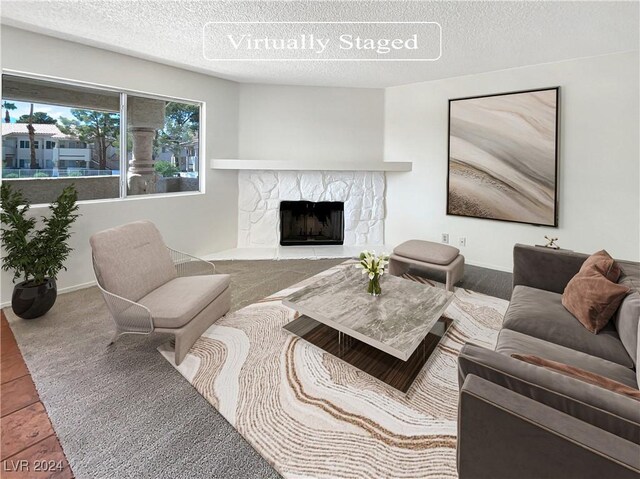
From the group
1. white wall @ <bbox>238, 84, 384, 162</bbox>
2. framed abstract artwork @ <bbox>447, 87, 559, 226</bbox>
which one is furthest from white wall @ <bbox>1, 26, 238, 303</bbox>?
framed abstract artwork @ <bbox>447, 87, 559, 226</bbox>

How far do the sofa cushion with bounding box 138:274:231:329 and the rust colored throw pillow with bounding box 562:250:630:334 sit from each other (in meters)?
2.55

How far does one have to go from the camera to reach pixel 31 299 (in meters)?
2.85

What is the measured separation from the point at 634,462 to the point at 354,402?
1.30 metres

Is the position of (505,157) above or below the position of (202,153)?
below

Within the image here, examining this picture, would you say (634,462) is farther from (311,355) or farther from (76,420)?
(76,420)

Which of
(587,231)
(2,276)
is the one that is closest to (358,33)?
(587,231)

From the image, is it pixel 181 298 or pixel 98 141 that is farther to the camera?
pixel 98 141

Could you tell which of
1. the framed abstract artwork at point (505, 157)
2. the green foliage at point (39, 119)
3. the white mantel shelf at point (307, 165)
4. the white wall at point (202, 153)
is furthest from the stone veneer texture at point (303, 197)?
the green foliage at point (39, 119)

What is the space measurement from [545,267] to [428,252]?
1.25 meters

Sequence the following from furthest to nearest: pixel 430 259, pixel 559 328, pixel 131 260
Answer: pixel 430 259
pixel 131 260
pixel 559 328

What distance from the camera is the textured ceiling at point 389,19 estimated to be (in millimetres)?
2613

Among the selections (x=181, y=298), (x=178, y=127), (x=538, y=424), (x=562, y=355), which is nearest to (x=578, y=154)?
(x=562, y=355)

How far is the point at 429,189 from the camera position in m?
5.07

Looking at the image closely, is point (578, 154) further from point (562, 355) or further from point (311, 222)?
point (311, 222)
